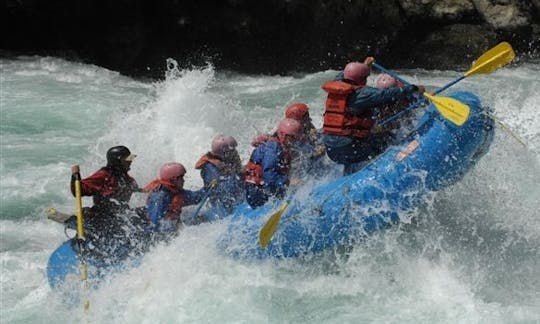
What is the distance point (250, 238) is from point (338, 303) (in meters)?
0.82

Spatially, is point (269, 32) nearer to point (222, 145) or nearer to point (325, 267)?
point (222, 145)

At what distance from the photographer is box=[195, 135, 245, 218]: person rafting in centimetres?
531

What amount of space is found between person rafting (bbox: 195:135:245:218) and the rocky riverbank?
7.49 metres

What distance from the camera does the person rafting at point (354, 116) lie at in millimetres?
4797

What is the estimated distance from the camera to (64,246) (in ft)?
16.9

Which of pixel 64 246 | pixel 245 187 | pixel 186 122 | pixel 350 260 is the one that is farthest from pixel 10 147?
pixel 350 260

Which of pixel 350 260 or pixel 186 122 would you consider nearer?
pixel 350 260

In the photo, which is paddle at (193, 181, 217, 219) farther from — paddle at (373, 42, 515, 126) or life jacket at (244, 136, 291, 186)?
paddle at (373, 42, 515, 126)

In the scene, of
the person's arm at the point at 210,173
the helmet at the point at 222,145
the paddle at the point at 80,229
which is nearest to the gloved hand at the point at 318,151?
the helmet at the point at 222,145

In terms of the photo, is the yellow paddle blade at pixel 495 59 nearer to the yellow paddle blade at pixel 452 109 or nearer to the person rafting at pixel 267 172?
the yellow paddle blade at pixel 452 109

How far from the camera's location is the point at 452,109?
14.7ft

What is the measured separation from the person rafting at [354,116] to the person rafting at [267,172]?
1.20 ft

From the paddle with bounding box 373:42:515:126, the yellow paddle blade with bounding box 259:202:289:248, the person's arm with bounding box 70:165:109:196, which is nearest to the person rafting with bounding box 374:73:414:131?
the paddle with bounding box 373:42:515:126

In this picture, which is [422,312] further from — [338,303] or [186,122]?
[186,122]
